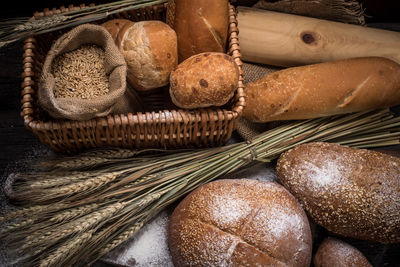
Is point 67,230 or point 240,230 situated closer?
point 67,230

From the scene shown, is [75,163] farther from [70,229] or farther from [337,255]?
[337,255]

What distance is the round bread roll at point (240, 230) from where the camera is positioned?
1.24 metres

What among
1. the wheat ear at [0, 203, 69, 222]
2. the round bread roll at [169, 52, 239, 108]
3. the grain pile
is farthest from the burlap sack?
the wheat ear at [0, 203, 69, 222]

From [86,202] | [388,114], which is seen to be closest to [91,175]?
[86,202]

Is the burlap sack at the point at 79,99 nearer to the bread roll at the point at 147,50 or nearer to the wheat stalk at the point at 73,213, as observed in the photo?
the bread roll at the point at 147,50

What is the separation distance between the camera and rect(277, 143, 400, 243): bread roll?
4.36ft

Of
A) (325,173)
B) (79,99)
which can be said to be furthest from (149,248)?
(325,173)

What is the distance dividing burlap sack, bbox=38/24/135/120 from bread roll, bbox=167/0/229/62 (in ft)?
0.95

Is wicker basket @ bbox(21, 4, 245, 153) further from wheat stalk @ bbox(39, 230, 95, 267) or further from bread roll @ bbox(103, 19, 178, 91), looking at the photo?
wheat stalk @ bbox(39, 230, 95, 267)

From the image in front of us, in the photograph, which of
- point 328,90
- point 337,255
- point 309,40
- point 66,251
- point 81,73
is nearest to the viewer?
point 66,251

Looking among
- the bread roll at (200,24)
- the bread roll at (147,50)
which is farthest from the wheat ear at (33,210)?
the bread roll at (200,24)

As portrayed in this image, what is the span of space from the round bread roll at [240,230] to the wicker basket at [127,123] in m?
0.25

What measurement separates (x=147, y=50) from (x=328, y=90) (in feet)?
2.58

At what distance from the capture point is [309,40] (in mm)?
1574
